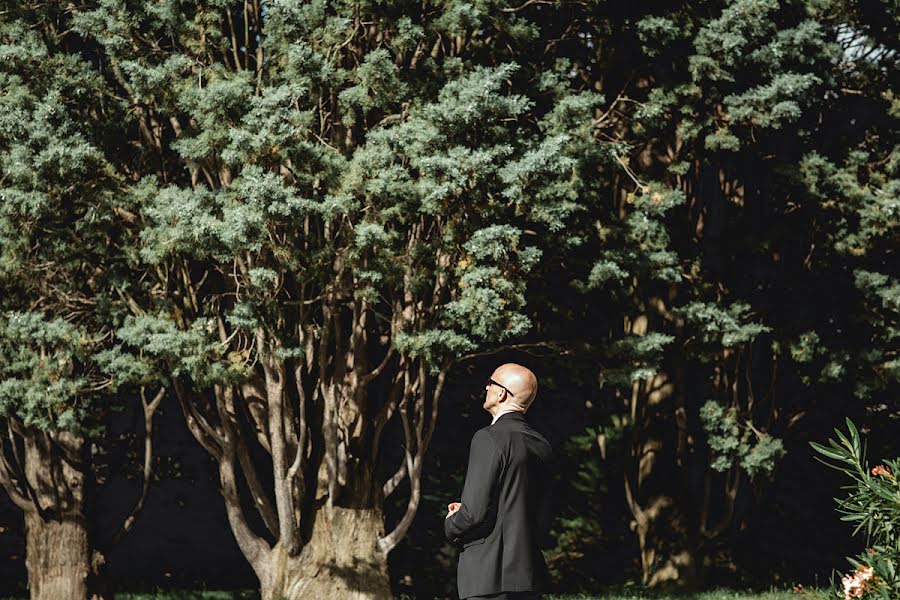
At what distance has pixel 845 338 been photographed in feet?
35.6

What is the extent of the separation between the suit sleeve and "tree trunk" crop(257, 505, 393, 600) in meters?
5.53

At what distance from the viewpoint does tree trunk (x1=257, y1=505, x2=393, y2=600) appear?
934 cm

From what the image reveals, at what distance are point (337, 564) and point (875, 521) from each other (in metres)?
6.48

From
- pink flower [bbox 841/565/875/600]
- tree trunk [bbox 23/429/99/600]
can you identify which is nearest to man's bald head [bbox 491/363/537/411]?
pink flower [bbox 841/565/875/600]

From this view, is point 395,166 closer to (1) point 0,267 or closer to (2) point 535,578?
(1) point 0,267

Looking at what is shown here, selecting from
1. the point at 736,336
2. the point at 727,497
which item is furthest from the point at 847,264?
the point at 727,497

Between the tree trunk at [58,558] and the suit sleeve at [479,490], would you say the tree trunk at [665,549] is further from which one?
the suit sleeve at [479,490]

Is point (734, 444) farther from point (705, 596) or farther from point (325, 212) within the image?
point (325, 212)

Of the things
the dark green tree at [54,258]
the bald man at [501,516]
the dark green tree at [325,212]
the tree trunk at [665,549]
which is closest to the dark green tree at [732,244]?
the tree trunk at [665,549]

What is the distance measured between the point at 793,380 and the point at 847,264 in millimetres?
1660

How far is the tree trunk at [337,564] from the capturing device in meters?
9.34

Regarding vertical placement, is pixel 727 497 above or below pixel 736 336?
below

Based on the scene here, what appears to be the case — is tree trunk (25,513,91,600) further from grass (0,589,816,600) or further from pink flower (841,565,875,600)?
pink flower (841,565,875,600)

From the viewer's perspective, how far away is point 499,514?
4176 mm
